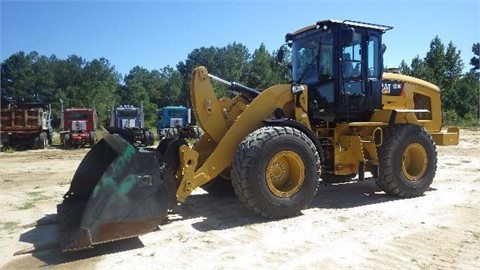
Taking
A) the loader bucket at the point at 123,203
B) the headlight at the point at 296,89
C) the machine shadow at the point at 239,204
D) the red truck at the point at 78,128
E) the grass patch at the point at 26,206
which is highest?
the headlight at the point at 296,89

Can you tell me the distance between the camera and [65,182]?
9.38 metres

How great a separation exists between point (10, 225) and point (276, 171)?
365 centimetres

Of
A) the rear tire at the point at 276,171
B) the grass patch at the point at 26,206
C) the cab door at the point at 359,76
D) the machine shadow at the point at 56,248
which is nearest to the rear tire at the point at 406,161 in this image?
the cab door at the point at 359,76

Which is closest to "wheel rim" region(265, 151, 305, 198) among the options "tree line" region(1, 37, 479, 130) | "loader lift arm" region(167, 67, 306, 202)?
"loader lift arm" region(167, 67, 306, 202)

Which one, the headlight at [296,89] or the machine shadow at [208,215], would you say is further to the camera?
the headlight at [296,89]

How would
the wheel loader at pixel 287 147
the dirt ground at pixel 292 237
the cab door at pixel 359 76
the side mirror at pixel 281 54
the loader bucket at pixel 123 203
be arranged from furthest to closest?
the side mirror at pixel 281 54 < the cab door at pixel 359 76 < the wheel loader at pixel 287 147 < the loader bucket at pixel 123 203 < the dirt ground at pixel 292 237

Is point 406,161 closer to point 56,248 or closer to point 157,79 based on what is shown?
point 56,248

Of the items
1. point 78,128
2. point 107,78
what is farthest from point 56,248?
point 107,78

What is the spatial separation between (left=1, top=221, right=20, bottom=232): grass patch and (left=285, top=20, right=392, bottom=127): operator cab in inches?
182

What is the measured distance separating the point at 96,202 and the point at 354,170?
4177 mm

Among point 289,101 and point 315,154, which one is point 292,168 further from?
point 289,101

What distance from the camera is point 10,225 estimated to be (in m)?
5.77

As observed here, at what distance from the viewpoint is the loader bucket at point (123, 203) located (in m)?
4.43

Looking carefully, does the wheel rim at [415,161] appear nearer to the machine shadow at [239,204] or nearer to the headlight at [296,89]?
the machine shadow at [239,204]
